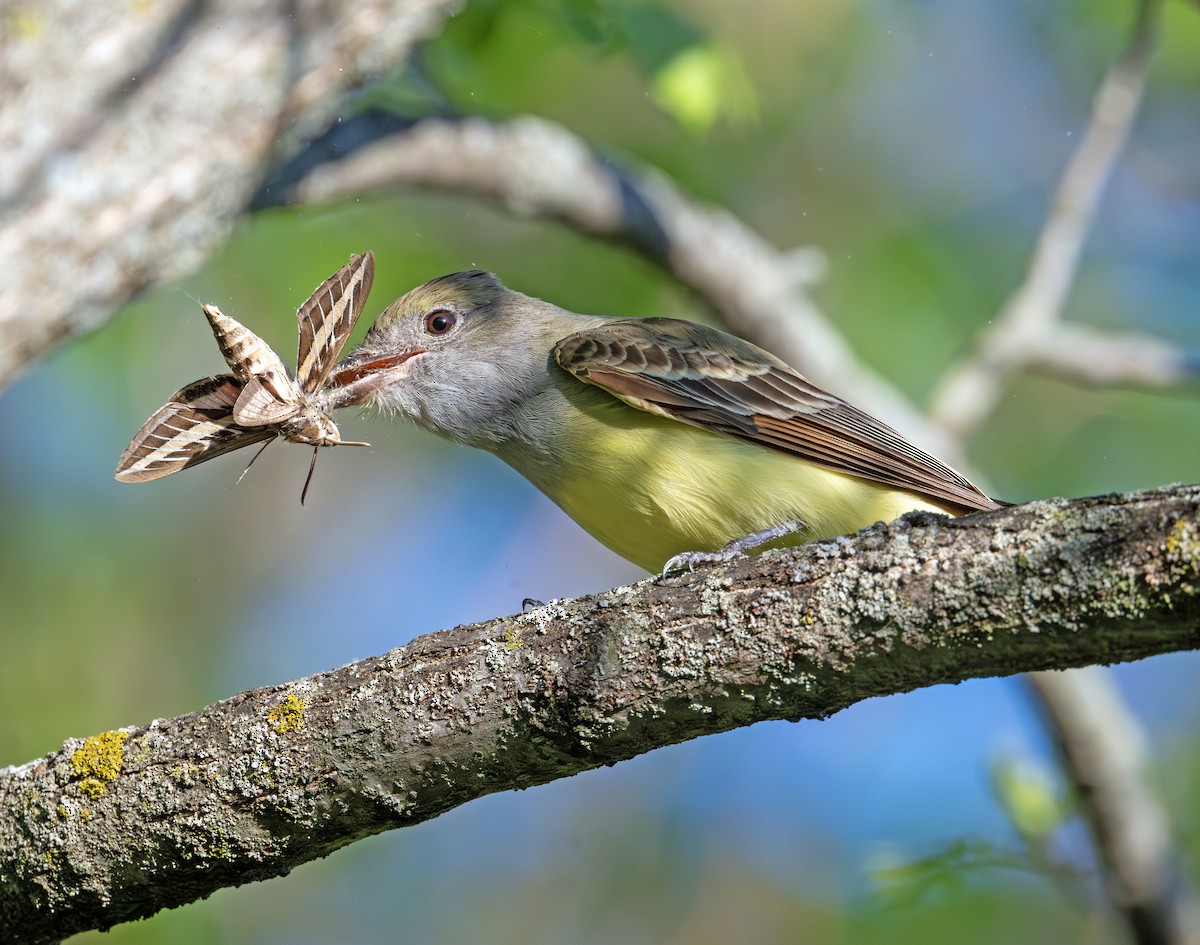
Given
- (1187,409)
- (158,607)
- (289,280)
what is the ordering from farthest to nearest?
(158,607)
(1187,409)
(289,280)

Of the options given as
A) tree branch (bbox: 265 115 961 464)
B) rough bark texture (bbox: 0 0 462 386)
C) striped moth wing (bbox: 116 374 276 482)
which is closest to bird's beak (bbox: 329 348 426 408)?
striped moth wing (bbox: 116 374 276 482)

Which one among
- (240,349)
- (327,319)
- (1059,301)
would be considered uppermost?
(1059,301)

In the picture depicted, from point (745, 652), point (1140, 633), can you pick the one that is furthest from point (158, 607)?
point (1140, 633)

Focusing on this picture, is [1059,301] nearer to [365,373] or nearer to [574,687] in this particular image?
[365,373]

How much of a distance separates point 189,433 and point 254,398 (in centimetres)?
28

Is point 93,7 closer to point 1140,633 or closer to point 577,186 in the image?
point 577,186

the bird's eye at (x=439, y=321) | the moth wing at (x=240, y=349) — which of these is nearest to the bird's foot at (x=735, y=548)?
the moth wing at (x=240, y=349)

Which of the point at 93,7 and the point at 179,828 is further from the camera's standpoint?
the point at 93,7

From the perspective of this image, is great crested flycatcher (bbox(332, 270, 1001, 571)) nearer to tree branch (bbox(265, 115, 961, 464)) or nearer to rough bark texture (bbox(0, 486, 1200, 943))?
tree branch (bbox(265, 115, 961, 464))

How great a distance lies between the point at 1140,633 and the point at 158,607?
10153 mm

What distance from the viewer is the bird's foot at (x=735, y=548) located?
491 centimetres

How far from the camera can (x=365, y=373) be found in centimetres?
617

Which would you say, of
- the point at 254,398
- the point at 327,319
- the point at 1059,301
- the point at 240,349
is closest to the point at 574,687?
the point at 254,398

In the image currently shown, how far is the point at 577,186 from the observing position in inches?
300
